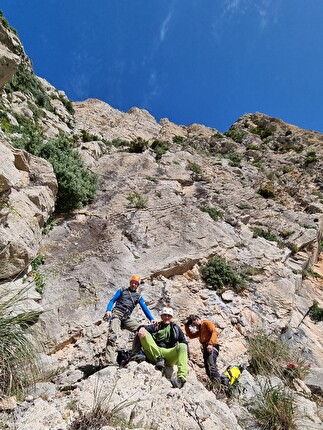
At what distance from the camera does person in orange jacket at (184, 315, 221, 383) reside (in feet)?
18.9

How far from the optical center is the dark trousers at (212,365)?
18.7 feet

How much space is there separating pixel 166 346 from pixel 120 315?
1.25 m

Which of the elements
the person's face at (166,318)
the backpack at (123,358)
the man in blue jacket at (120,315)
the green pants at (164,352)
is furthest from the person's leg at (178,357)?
the man in blue jacket at (120,315)

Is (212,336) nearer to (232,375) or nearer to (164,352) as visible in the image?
(232,375)

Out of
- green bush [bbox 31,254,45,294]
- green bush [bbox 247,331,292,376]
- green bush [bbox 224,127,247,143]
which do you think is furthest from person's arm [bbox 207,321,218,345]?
green bush [bbox 224,127,247,143]

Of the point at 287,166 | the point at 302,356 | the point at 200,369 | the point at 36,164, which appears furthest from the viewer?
the point at 287,166

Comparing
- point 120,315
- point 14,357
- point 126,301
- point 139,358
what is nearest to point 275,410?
point 139,358

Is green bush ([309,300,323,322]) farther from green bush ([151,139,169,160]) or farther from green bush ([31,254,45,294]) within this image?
green bush ([151,139,169,160])

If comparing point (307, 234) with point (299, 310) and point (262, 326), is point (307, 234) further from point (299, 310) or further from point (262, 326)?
point (262, 326)

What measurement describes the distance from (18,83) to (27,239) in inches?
667

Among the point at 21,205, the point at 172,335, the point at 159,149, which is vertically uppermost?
the point at 159,149

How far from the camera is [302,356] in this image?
8.57 meters

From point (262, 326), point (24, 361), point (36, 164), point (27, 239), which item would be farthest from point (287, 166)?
point (24, 361)

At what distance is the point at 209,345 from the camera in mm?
6121
